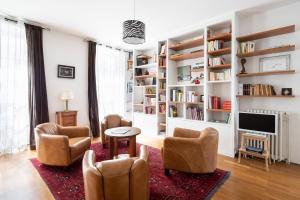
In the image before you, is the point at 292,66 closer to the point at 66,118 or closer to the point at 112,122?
the point at 112,122

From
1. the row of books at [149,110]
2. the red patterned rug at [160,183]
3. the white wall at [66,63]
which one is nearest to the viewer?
the red patterned rug at [160,183]

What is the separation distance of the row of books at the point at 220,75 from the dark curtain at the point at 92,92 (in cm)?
321

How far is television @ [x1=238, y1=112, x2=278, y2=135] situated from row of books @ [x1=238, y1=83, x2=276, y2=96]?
407 millimetres

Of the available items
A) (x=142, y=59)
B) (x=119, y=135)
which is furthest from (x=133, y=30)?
(x=142, y=59)

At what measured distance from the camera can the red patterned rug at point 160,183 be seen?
2.13 m

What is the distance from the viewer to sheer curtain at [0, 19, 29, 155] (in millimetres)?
3570

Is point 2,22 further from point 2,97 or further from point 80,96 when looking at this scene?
point 80,96

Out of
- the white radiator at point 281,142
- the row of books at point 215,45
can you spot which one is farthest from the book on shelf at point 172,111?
the white radiator at point 281,142

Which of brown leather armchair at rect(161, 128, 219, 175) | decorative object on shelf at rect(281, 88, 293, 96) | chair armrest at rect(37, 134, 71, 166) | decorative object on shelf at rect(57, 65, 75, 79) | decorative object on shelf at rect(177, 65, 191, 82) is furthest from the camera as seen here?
decorative object on shelf at rect(177, 65, 191, 82)

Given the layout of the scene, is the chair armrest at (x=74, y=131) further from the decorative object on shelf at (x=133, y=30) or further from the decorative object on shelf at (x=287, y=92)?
the decorative object on shelf at (x=287, y=92)

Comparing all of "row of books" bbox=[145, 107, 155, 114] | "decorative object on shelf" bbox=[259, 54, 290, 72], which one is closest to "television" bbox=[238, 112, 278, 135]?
"decorative object on shelf" bbox=[259, 54, 290, 72]

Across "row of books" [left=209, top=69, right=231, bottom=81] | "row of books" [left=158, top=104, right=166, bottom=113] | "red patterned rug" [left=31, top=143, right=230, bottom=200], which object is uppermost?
"row of books" [left=209, top=69, right=231, bottom=81]

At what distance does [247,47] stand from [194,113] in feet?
5.79

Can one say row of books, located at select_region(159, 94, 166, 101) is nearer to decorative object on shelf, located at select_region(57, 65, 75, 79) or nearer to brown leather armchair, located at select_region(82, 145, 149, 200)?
decorative object on shelf, located at select_region(57, 65, 75, 79)
